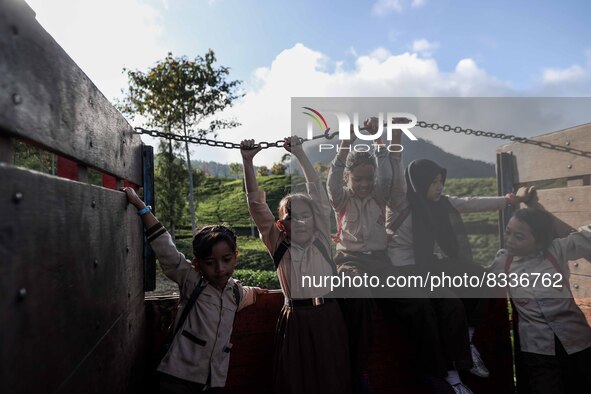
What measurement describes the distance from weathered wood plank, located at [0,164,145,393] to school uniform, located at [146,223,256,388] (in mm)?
369

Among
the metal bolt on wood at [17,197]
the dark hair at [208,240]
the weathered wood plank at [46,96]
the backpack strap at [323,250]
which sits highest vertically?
the weathered wood plank at [46,96]

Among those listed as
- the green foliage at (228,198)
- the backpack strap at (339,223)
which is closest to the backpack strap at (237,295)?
the backpack strap at (339,223)

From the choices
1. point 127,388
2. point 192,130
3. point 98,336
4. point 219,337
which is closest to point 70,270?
point 98,336

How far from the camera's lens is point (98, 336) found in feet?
5.39

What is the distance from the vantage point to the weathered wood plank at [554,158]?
3412mm

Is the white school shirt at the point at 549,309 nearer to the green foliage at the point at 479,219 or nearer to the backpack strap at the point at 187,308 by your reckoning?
the green foliage at the point at 479,219

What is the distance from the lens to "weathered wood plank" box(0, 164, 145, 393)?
974 mm

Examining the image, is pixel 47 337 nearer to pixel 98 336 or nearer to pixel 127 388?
pixel 98 336

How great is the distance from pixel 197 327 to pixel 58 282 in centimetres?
128

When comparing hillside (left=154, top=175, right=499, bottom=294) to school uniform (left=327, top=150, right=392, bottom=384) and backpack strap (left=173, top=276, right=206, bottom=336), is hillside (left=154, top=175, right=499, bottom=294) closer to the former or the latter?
school uniform (left=327, top=150, right=392, bottom=384)

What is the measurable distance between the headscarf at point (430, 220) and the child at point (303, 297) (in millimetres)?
823

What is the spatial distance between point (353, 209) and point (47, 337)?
8.03 ft

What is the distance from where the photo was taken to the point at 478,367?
2941mm

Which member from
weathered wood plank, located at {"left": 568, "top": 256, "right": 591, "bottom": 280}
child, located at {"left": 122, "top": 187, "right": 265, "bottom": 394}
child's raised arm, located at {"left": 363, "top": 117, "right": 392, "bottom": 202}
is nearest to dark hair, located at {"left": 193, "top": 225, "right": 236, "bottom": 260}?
child, located at {"left": 122, "top": 187, "right": 265, "bottom": 394}
